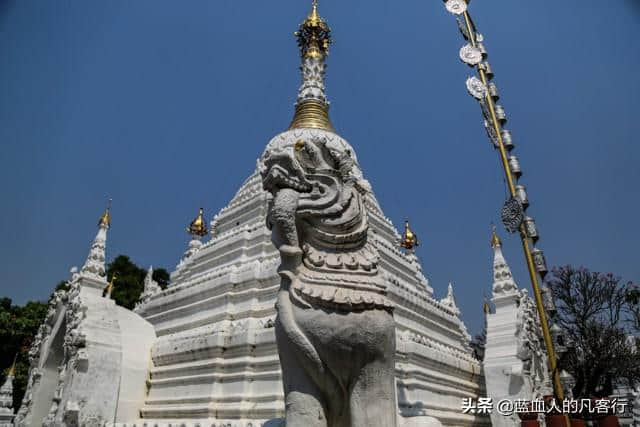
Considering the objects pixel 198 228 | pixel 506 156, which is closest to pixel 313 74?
pixel 198 228

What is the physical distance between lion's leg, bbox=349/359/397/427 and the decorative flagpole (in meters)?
4.84

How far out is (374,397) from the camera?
4207 millimetres

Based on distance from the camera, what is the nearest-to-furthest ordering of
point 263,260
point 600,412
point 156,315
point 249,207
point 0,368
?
point 600,412 → point 263,260 → point 156,315 → point 249,207 → point 0,368

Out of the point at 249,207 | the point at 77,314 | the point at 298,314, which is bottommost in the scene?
the point at 298,314

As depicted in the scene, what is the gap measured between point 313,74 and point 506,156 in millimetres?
15481

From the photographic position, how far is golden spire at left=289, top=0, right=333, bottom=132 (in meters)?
20.6

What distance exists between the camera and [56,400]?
10430 mm

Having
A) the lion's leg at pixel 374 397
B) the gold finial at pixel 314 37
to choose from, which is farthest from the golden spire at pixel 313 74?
the lion's leg at pixel 374 397

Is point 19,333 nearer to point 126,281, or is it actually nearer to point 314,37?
point 126,281

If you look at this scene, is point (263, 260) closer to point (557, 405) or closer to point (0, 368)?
point (557, 405)

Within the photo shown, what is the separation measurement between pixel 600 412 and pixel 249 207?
13039 millimetres

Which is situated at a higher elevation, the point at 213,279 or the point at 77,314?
the point at 213,279

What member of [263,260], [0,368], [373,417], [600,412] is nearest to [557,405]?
[600,412]

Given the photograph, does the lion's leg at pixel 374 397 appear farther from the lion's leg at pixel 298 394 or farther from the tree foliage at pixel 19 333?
the tree foliage at pixel 19 333
